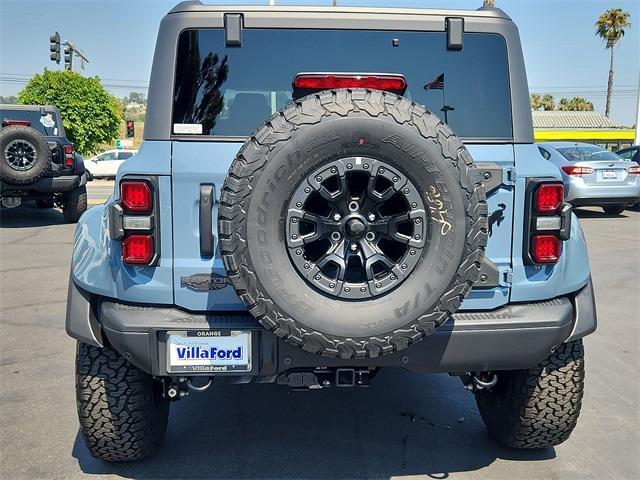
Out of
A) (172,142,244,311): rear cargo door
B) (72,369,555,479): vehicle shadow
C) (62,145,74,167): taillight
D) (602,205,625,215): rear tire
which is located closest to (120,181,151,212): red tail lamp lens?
(172,142,244,311): rear cargo door

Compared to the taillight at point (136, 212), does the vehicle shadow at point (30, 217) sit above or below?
below

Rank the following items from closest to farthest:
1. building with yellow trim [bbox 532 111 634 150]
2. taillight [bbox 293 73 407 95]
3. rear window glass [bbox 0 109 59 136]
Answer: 1. taillight [bbox 293 73 407 95]
2. rear window glass [bbox 0 109 59 136]
3. building with yellow trim [bbox 532 111 634 150]

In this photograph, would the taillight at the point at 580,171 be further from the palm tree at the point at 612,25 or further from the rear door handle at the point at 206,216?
the palm tree at the point at 612,25

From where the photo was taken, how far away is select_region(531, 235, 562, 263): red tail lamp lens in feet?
8.68

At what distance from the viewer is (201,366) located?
2.53 m

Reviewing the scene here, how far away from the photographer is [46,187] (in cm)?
1030

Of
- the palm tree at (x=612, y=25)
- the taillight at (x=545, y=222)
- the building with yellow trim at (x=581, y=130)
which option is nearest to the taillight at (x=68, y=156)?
the taillight at (x=545, y=222)

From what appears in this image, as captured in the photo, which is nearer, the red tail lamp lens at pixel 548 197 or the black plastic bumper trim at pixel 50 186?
the red tail lamp lens at pixel 548 197

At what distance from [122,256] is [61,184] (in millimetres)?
8640

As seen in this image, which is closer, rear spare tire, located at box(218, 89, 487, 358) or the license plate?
rear spare tire, located at box(218, 89, 487, 358)

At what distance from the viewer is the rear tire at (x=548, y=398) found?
2918 millimetres

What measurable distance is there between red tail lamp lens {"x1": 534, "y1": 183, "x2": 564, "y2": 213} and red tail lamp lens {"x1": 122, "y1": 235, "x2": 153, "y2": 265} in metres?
1.60

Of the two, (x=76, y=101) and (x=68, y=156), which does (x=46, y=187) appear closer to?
(x=68, y=156)

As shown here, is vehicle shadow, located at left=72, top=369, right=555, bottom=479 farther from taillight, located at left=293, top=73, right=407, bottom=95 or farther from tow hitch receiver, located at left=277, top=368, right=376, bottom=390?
taillight, located at left=293, top=73, right=407, bottom=95
